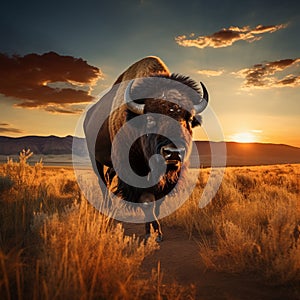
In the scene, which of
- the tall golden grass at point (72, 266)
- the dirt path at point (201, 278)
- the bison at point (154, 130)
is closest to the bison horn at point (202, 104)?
the bison at point (154, 130)

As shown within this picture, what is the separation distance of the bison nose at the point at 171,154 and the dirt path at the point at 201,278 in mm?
1453

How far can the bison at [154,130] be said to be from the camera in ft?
16.1

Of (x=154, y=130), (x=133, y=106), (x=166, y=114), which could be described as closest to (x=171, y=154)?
(x=154, y=130)

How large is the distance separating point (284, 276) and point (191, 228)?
2.76m

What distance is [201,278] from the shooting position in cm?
350

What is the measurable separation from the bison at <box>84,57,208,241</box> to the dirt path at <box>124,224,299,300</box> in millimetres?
904

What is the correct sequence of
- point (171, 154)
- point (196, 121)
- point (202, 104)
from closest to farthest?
point (171, 154) → point (202, 104) → point (196, 121)

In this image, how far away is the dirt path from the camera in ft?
9.84

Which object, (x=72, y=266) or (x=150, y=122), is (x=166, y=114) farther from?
(x=72, y=266)

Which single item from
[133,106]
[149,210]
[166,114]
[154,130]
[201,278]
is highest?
[133,106]

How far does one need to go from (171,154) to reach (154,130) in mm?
738

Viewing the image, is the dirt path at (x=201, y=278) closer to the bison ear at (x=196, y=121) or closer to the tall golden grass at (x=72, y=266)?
the tall golden grass at (x=72, y=266)

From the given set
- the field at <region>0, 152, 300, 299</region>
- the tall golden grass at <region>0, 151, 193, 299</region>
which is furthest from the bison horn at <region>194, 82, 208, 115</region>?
the tall golden grass at <region>0, 151, 193, 299</region>

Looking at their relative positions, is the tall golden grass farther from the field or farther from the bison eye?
the bison eye
